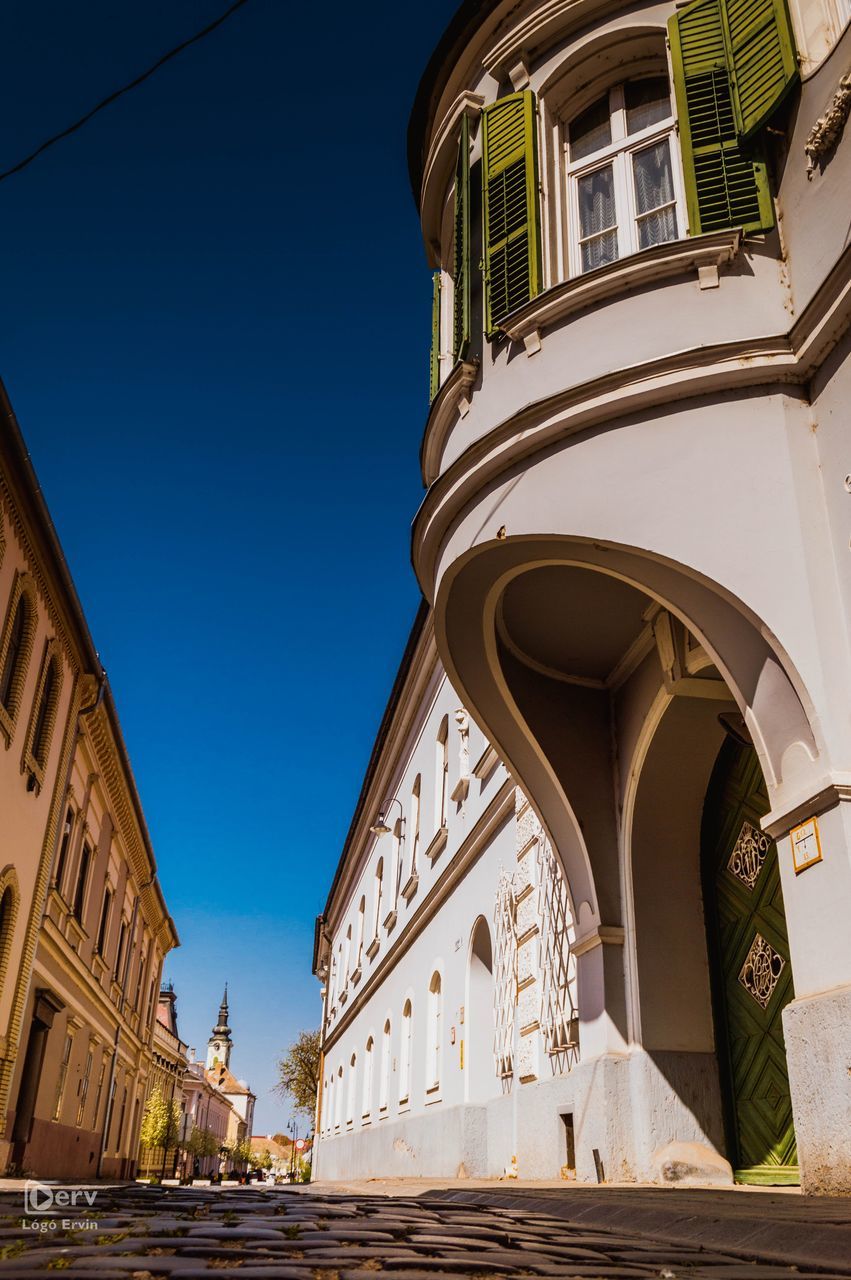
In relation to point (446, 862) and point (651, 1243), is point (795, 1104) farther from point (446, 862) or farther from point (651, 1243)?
point (446, 862)

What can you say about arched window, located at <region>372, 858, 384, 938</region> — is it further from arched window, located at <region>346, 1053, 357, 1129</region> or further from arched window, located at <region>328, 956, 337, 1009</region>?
arched window, located at <region>328, 956, 337, 1009</region>

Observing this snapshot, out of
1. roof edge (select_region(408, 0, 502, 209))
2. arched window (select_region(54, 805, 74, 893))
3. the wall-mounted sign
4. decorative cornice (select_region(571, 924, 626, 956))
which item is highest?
roof edge (select_region(408, 0, 502, 209))

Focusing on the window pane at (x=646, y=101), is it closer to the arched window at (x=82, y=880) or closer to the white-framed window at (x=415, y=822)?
the white-framed window at (x=415, y=822)

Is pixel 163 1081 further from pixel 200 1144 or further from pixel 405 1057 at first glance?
pixel 405 1057

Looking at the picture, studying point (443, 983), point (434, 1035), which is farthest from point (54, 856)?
point (443, 983)

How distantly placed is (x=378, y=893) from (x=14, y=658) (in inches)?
390

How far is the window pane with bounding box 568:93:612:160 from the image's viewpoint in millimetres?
7551

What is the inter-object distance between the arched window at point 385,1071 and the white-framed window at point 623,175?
15.3 metres

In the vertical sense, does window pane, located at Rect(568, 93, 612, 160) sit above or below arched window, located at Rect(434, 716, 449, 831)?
above

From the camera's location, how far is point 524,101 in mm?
7691

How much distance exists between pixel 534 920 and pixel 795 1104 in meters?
4.89

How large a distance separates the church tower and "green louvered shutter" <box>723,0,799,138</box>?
159600 millimetres

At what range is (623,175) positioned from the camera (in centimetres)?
721

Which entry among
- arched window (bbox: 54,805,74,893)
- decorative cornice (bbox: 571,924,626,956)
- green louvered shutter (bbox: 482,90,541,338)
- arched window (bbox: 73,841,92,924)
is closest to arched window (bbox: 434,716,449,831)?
decorative cornice (bbox: 571,924,626,956)
